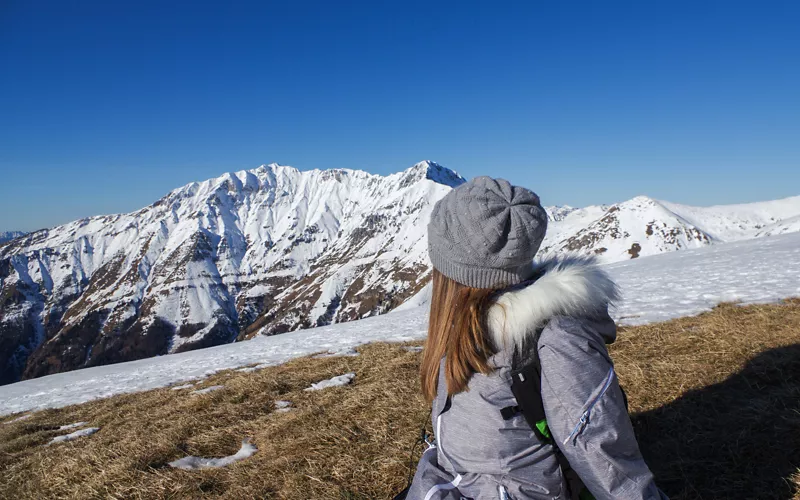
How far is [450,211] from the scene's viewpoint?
292 cm

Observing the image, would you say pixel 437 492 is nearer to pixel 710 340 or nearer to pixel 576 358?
pixel 576 358

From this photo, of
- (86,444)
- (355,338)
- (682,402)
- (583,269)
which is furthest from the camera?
(355,338)

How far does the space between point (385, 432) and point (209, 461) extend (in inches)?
99.5

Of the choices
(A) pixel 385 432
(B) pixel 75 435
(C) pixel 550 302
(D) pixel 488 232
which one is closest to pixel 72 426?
(B) pixel 75 435

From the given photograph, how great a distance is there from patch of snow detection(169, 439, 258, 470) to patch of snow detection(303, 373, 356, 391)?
8.10 feet

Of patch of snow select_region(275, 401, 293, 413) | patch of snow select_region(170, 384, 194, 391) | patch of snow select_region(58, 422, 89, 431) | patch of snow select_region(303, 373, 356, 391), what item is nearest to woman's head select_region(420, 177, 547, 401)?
patch of snow select_region(275, 401, 293, 413)

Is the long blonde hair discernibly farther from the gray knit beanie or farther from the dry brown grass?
the dry brown grass

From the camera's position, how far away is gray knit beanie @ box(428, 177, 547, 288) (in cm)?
275

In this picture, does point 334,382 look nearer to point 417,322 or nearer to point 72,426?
point 72,426

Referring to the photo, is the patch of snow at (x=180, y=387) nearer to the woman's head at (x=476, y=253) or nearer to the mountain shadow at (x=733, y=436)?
the woman's head at (x=476, y=253)

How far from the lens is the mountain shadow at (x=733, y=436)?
3592 millimetres

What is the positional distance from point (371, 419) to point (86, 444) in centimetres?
545

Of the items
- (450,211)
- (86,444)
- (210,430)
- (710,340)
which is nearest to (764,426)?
(710,340)

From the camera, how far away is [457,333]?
2877 mm
